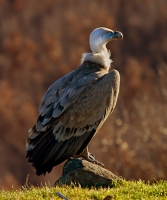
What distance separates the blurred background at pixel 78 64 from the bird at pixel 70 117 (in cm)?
540

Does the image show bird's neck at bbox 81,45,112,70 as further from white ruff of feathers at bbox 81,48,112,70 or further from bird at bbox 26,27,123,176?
bird at bbox 26,27,123,176

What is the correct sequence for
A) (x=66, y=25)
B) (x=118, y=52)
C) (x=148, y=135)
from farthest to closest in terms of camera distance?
(x=66, y=25) → (x=118, y=52) → (x=148, y=135)

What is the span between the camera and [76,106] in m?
10.6

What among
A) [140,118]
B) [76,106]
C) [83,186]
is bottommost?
[140,118]

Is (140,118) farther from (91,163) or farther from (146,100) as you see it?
(91,163)

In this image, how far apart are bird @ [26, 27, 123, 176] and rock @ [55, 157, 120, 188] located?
0.56 meters

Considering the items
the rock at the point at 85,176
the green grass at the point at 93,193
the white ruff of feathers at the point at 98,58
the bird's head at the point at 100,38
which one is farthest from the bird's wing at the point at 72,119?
the green grass at the point at 93,193

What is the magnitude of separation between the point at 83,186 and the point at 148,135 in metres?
8.18

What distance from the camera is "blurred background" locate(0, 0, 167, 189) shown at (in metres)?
18.4

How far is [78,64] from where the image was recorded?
81.9 ft

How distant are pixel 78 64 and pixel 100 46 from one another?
13.6m

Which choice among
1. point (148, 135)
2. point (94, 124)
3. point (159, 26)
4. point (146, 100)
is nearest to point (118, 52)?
point (159, 26)

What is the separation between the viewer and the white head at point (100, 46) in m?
11.0

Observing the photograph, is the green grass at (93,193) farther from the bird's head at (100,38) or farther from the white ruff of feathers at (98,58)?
the bird's head at (100,38)
